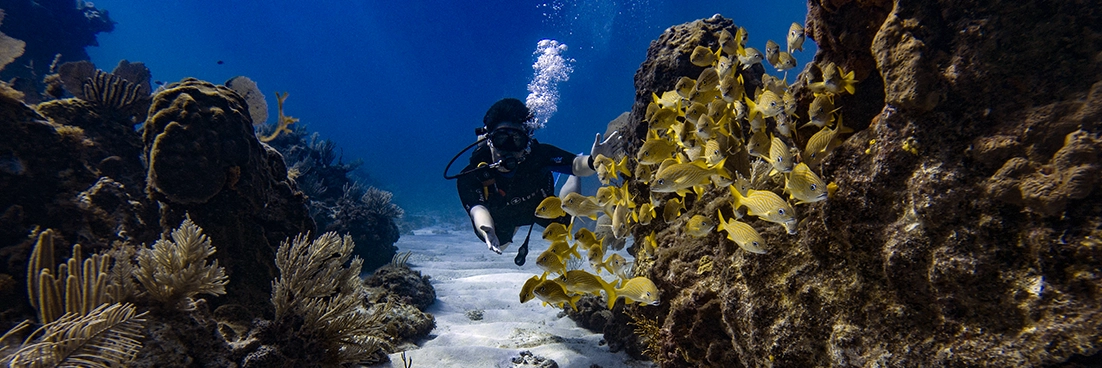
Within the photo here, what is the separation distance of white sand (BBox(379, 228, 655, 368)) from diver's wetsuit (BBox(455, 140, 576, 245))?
121cm

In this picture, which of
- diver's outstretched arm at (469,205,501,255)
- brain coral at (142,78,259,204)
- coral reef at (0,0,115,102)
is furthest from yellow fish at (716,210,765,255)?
coral reef at (0,0,115,102)

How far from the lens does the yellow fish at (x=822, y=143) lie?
8.09 feet

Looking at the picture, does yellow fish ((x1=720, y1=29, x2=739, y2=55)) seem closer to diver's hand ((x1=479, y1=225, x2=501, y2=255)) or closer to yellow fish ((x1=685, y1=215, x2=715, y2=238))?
yellow fish ((x1=685, y1=215, x2=715, y2=238))

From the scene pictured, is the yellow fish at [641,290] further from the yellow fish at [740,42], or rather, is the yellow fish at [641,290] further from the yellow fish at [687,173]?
the yellow fish at [740,42]

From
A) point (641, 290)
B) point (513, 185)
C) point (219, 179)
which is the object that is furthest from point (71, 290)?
point (513, 185)

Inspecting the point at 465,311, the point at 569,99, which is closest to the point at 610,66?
the point at 569,99

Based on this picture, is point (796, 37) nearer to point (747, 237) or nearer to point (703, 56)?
point (703, 56)

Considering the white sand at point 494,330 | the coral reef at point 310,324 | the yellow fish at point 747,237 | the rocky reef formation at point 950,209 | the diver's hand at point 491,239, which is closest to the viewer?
the rocky reef formation at point 950,209

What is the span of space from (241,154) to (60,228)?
1680mm

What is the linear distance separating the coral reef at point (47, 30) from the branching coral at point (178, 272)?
16412 mm

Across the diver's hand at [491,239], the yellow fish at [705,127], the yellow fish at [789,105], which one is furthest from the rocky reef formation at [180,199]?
the yellow fish at [789,105]

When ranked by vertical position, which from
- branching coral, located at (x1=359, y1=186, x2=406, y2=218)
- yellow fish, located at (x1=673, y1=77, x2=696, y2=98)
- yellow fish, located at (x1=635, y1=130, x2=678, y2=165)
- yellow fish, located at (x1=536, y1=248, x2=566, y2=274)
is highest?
branching coral, located at (x1=359, y1=186, x2=406, y2=218)

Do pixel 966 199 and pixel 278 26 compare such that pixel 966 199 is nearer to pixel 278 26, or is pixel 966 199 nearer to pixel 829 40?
pixel 829 40

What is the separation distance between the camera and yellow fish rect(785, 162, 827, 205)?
2.07m
